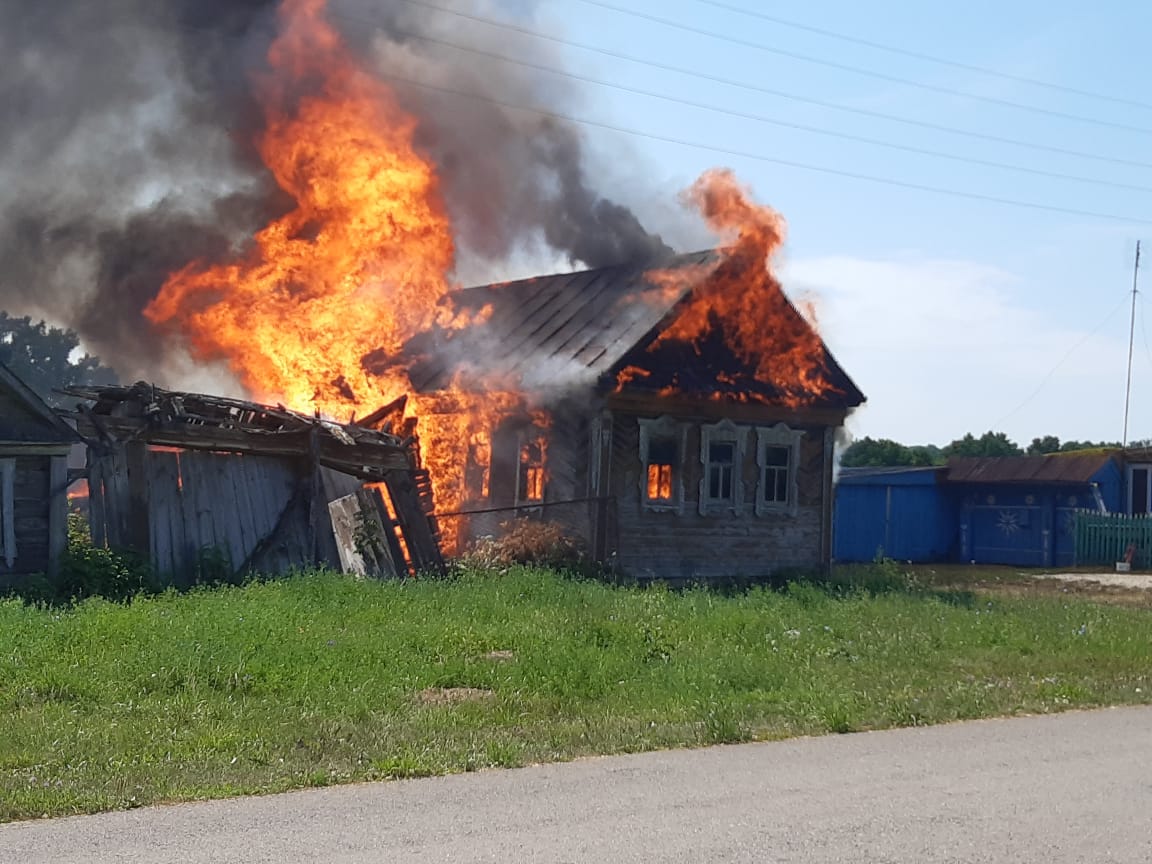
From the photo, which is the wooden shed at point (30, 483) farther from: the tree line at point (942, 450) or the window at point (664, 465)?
the tree line at point (942, 450)

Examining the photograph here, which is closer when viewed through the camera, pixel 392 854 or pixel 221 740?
pixel 392 854

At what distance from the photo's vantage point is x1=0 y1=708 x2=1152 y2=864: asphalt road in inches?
249

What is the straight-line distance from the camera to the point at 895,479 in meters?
35.3

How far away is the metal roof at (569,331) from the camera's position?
71.7 feet

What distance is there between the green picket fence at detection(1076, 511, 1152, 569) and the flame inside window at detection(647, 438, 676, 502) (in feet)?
51.2

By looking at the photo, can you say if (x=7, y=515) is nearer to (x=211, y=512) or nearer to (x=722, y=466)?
(x=211, y=512)

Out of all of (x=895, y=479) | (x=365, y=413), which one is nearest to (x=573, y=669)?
(x=365, y=413)

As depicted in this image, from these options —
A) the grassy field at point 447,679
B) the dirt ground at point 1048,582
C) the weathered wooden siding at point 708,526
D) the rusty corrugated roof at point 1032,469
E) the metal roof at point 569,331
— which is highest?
the metal roof at point 569,331

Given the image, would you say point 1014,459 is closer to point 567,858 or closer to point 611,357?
point 611,357

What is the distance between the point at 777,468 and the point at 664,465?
2579 millimetres

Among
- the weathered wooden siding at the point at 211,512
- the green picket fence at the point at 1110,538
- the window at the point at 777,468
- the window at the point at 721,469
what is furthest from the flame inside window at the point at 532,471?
the green picket fence at the point at 1110,538

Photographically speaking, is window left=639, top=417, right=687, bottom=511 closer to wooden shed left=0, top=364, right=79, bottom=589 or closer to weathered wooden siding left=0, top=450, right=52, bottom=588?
wooden shed left=0, top=364, right=79, bottom=589

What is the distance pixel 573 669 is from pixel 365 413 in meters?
13.4

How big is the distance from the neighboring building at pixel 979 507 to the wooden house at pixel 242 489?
17.3m
